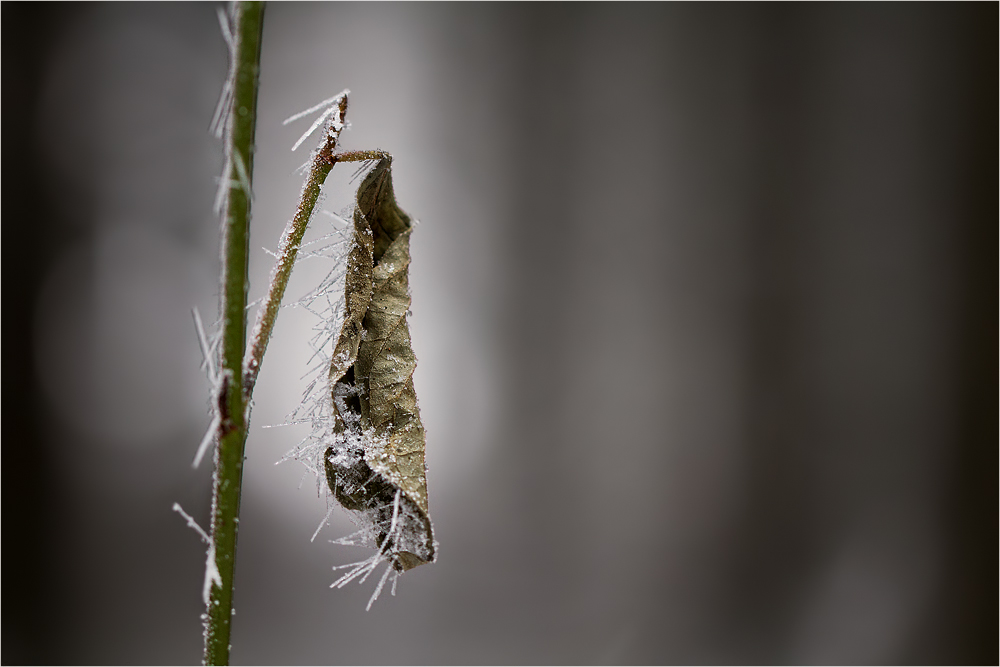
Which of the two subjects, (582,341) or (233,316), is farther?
(582,341)

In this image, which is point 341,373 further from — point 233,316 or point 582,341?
point 582,341

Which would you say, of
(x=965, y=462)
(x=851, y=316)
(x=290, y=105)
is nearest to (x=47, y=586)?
(x=290, y=105)

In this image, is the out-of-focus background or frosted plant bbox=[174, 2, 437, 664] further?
the out-of-focus background

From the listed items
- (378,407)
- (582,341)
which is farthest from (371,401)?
(582,341)

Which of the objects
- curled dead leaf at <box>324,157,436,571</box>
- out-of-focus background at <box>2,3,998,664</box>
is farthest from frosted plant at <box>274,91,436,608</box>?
out-of-focus background at <box>2,3,998,664</box>

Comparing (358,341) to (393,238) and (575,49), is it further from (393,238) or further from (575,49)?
(575,49)

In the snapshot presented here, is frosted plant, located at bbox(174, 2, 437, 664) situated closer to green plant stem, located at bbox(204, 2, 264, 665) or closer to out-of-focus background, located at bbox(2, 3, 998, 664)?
green plant stem, located at bbox(204, 2, 264, 665)
